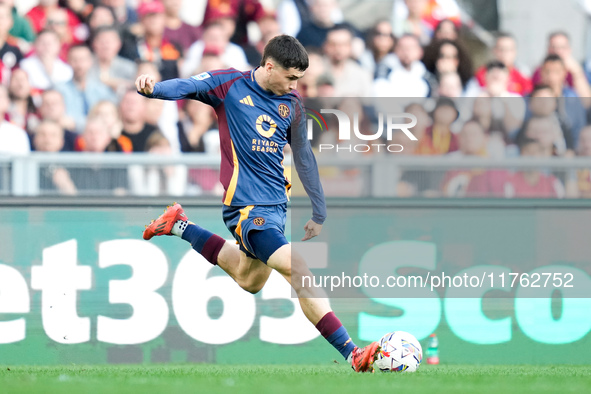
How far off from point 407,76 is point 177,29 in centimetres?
259

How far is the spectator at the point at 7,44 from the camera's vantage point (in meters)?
9.05

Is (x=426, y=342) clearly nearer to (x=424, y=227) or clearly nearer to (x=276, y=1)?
(x=424, y=227)

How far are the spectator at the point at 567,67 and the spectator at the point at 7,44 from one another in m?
5.58

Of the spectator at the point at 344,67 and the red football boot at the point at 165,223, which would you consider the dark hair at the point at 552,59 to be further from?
the red football boot at the point at 165,223

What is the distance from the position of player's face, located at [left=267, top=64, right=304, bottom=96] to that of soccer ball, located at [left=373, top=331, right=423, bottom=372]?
172 cm

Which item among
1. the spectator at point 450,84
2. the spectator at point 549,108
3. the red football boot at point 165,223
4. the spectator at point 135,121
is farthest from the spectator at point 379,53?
the red football boot at point 165,223

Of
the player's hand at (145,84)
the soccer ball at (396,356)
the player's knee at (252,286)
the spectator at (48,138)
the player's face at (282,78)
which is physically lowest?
the soccer ball at (396,356)

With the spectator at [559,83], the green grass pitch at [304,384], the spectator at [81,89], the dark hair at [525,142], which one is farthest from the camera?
the spectator at [559,83]

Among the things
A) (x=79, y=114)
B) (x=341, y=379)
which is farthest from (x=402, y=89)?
(x=341, y=379)

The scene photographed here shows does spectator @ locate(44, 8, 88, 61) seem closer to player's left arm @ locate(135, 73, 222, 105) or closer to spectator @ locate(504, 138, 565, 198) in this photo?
player's left arm @ locate(135, 73, 222, 105)

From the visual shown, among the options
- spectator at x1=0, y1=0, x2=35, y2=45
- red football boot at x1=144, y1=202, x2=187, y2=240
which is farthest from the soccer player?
spectator at x1=0, y1=0, x2=35, y2=45

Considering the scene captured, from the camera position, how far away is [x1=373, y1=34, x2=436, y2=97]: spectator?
928cm

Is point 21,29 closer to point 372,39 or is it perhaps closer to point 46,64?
point 46,64

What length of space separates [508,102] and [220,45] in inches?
124
